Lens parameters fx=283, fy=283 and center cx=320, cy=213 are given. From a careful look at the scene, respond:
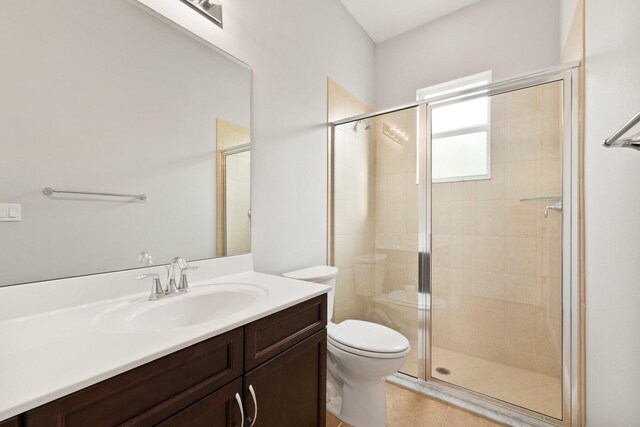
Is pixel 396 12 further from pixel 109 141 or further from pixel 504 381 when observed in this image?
pixel 504 381

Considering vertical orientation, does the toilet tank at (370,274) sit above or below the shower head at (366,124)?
below

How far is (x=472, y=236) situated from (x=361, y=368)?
110cm

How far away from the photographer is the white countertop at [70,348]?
494mm

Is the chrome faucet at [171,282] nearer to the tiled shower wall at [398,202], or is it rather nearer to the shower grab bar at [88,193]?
the shower grab bar at [88,193]

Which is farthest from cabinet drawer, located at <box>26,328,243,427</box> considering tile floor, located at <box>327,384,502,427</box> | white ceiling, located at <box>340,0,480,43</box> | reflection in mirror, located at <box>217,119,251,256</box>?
white ceiling, located at <box>340,0,480,43</box>

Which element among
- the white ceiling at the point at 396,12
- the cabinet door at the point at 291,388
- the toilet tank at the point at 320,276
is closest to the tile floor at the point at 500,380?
the toilet tank at the point at 320,276

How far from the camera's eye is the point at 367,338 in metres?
1.57

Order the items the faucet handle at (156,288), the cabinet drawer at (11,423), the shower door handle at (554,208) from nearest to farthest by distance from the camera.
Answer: the cabinet drawer at (11,423), the faucet handle at (156,288), the shower door handle at (554,208)

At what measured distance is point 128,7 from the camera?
1074 millimetres

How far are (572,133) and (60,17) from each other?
221 cm

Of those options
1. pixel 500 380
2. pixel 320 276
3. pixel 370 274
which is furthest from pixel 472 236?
pixel 320 276

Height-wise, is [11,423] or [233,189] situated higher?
[233,189]

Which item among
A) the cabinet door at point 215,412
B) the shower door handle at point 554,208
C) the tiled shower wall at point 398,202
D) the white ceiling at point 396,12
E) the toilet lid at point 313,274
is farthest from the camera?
the white ceiling at point 396,12

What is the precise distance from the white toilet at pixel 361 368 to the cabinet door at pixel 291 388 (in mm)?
310
